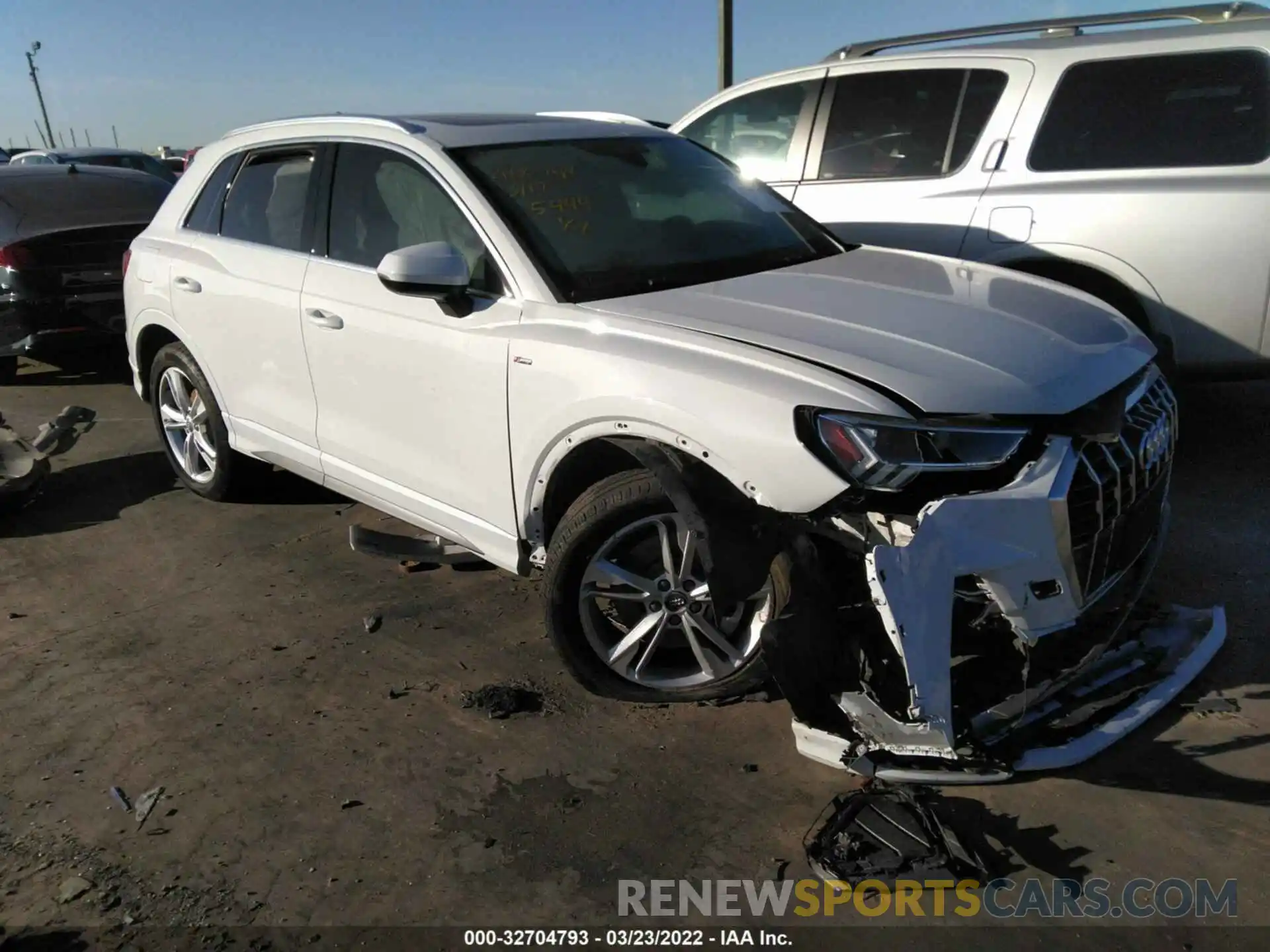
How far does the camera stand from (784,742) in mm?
3066

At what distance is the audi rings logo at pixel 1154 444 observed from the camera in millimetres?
2807

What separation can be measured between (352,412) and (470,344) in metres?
0.81

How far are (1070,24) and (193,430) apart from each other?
5074 mm

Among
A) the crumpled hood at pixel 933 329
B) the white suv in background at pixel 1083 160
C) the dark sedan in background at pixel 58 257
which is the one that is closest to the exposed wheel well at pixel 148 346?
the dark sedan in background at pixel 58 257

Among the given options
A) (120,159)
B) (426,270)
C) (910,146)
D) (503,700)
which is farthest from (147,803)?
(120,159)

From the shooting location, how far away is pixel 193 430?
17.2 feet

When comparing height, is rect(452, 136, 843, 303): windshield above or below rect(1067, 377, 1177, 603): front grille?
above

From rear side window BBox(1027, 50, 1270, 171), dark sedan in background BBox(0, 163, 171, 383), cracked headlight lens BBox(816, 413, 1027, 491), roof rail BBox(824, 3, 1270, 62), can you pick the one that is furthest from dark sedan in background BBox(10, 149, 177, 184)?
cracked headlight lens BBox(816, 413, 1027, 491)

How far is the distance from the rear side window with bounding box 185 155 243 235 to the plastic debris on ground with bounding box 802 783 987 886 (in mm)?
3890

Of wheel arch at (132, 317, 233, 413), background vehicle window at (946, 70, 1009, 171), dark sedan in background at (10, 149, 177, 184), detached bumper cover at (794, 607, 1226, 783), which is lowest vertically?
dark sedan in background at (10, 149, 177, 184)

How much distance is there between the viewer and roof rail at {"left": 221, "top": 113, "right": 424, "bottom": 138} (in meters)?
3.87

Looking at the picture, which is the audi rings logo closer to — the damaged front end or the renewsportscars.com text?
the damaged front end

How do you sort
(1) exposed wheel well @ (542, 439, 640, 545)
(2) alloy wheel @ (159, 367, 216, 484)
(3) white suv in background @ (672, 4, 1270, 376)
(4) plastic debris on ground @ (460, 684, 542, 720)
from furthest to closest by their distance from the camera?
(2) alloy wheel @ (159, 367, 216, 484)
(3) white suv in background @ (672, 4, 1270, 376)
(4) plastic debris on ground @ (460, 684, 542, 720)
(1) exposed wheel well @ (542, 439, 640, 545)

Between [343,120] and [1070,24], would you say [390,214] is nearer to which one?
[343,120]
